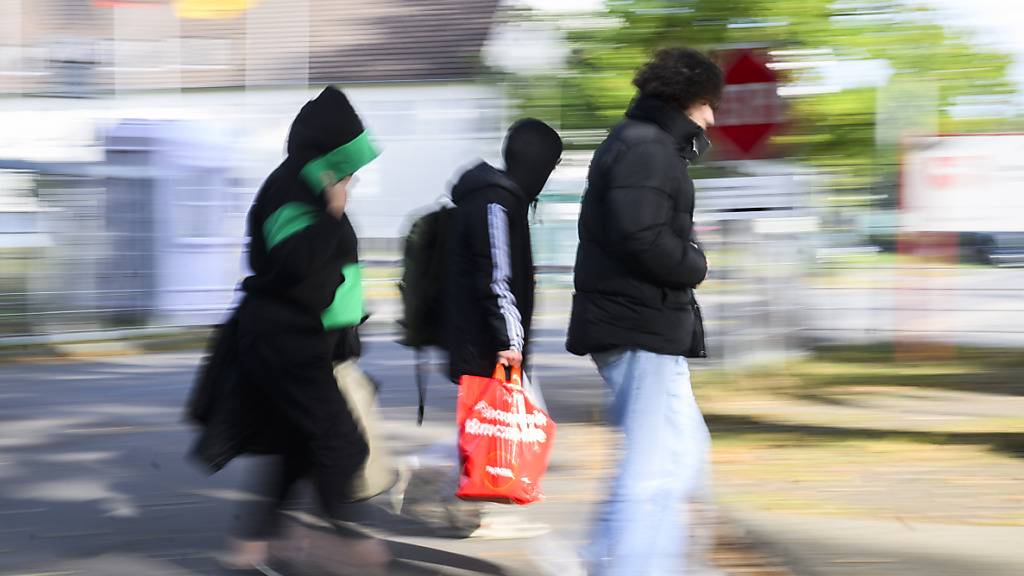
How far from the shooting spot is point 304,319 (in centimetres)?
457

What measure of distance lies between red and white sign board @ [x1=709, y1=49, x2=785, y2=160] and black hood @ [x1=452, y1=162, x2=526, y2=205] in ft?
9.81

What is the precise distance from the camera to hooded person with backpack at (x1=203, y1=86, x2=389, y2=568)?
4539mm

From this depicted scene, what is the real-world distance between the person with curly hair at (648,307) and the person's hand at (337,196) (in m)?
0.89

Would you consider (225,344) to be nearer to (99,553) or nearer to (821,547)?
(99,553)

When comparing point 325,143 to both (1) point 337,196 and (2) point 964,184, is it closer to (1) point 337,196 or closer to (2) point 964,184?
(1) point 337,196

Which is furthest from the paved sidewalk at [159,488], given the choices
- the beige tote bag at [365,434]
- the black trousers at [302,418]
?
the black trousers at [302,418]

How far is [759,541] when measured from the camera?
5.26 m

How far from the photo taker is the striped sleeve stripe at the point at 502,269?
4984 millimetres

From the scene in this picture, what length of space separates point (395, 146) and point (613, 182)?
32.4 meters

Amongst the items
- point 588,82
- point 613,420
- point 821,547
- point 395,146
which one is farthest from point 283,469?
point 395,146

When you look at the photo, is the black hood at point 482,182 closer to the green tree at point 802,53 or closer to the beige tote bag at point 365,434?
the beige tote bag at point 365,434

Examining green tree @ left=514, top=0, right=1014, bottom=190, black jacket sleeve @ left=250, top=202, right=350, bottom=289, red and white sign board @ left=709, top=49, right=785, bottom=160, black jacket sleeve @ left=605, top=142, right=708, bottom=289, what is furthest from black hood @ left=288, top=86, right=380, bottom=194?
green tree @ left=514, top=0, right=1014, bottom=190

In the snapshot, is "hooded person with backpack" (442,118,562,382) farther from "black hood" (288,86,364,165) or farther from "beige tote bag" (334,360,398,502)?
"black hood" (288,86,364,165)

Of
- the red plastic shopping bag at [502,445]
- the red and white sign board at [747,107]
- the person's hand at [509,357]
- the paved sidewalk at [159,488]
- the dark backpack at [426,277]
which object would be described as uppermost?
the red and white sign board at [747,107]
